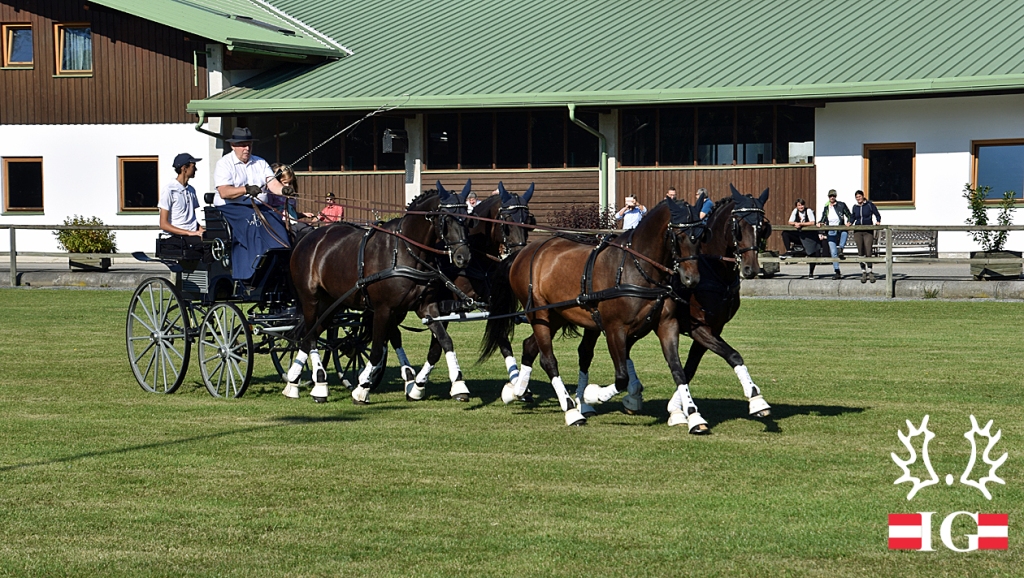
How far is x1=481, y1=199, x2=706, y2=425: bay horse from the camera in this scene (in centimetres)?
1005

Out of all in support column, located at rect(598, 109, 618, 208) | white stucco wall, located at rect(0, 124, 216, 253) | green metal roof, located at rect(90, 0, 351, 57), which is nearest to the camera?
support column, located at rect(598, 109, 618, 208)

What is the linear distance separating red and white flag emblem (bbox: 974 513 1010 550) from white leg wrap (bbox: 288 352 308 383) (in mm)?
6946

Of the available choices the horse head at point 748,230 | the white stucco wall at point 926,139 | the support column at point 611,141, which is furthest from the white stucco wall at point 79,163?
the horse head at point 748,230

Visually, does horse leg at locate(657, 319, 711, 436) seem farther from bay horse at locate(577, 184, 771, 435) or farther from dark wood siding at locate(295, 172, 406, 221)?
dark wood siding at locate(295, 172, 406, 221)

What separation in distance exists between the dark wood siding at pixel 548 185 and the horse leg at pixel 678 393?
2250 cm

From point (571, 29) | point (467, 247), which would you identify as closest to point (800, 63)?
point (571, 29)

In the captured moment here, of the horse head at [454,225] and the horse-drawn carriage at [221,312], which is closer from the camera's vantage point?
Result: the horse head at [454,225]

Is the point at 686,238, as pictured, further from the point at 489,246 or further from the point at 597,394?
the point at 489,246

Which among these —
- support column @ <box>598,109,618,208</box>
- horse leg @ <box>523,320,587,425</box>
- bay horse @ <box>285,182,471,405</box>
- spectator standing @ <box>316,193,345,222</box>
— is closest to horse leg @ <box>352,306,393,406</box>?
bay horse @ <box>285,182,471,405</box>

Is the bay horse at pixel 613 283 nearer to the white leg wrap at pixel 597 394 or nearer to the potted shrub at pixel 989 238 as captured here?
the white leg wrap at pixel 597 394

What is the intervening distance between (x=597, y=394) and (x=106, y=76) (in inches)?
1094

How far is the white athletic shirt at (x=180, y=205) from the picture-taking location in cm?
1316

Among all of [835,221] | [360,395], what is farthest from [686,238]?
[835,221]

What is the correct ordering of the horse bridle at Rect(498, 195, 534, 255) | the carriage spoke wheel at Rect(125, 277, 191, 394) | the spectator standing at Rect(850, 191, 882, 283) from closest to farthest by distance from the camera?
the horse bridle at Rect(498, 195, 534, 255), the carriage spoke wheel at Rect(125, 277, 191, 394), the spectator standing at Rect(850, 191, 882, 283)
